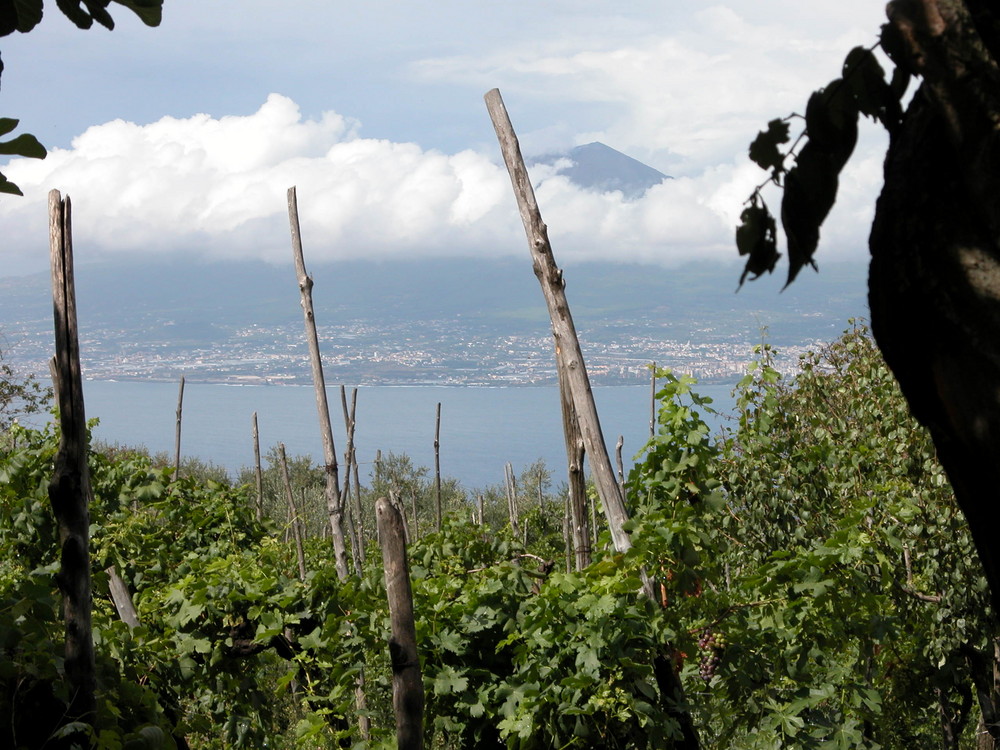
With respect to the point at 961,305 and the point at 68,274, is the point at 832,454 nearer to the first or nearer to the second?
the point at 68,274

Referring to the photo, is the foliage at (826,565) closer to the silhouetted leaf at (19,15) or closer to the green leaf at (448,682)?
the green leaf at (448,682)

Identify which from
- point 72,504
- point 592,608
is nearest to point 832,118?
point 72,504

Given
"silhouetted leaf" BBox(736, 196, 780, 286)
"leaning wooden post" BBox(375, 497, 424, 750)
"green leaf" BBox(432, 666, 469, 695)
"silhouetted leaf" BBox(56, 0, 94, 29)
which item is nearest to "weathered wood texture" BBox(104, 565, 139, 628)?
"green leaf" BBox(432, 666, 469, 695)

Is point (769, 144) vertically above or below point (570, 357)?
above

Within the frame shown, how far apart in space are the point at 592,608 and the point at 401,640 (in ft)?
2.37

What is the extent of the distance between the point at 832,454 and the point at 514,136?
2.54m

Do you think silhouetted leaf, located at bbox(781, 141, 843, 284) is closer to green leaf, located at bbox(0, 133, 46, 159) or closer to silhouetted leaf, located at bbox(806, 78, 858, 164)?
silhouetted leaf, located at bbox(806, 78, 858, 164)

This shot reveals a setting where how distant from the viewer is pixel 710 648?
14.9 feet

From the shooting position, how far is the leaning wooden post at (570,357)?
413cm

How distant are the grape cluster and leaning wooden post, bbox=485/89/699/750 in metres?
0.22

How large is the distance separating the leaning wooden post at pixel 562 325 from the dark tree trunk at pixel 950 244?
326cm

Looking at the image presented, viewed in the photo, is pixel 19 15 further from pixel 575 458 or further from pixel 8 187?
pixel 575 458

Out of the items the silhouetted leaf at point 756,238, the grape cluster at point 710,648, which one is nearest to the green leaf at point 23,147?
the silhouetted leaf at point 756,238

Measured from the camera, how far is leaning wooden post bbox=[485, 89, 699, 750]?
4133mm
